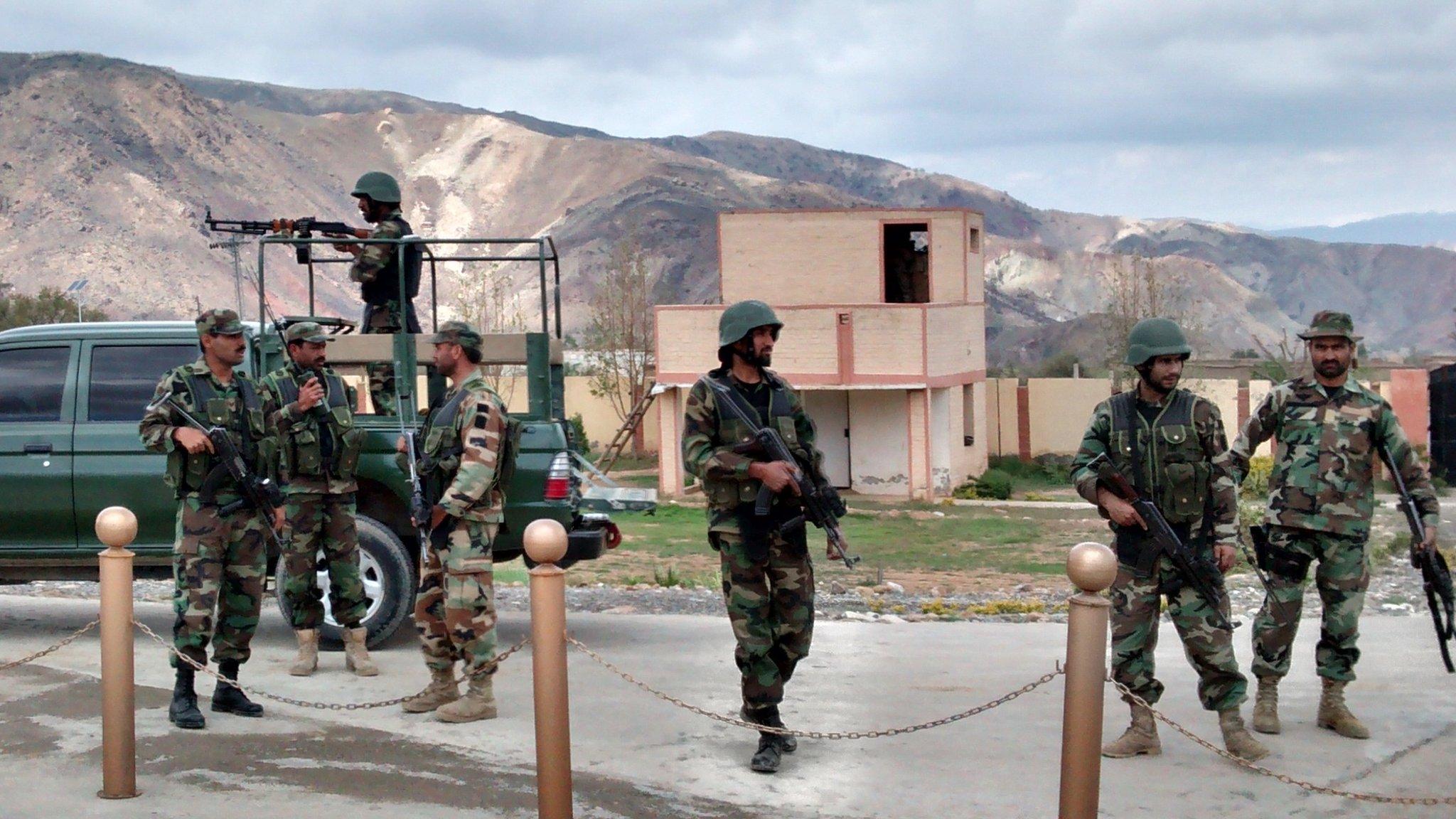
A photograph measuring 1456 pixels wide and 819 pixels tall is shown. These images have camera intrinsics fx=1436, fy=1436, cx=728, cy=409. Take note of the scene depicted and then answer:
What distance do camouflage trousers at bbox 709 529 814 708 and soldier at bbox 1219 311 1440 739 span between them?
1.95 meters

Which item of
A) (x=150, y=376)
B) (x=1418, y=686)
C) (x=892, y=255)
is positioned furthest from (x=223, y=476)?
(x=892, y=255)

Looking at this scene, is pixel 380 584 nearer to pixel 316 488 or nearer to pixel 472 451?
pixel 316 488

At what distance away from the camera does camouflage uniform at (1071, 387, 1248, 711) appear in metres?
5.88

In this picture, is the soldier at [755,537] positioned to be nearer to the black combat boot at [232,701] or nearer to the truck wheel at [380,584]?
the black combat boot at [232,701]

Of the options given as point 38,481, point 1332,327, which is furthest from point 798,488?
point 38,481

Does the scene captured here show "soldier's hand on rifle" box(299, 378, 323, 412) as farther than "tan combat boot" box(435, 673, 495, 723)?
Yes

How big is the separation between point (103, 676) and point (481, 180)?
9502 cm

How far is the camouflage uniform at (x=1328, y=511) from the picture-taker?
6.18m

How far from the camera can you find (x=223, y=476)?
21.0 ft

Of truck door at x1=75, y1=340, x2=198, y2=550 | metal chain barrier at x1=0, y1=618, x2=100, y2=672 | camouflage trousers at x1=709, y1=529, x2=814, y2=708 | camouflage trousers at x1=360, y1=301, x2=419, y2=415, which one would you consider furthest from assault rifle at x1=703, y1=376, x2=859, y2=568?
truck door at x1=75, y1=340, x2=198, y2=550

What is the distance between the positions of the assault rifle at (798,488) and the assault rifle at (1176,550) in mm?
1123

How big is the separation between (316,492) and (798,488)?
2760 millimetres

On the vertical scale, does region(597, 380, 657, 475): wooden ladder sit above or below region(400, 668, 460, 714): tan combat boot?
above

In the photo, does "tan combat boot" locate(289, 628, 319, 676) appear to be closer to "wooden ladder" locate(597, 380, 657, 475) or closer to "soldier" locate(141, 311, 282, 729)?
"soldier" locate(141, 311, 282, 729)
